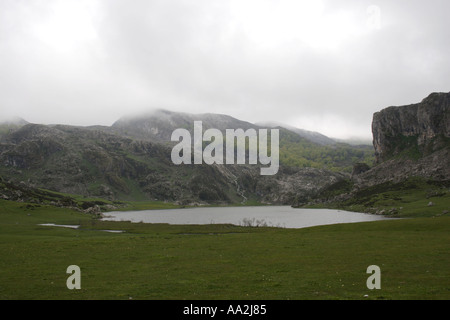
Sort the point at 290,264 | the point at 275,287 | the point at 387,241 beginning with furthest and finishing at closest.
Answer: the point at 387,241 → the point at 290,264 → the point at 275,287

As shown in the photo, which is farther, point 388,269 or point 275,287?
point 388,269

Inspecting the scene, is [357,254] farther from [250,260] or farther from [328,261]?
[250,260]

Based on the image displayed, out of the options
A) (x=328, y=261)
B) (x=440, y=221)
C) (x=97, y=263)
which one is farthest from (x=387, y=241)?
(x=97, y=263)

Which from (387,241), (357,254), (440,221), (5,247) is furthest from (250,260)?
(440,221)

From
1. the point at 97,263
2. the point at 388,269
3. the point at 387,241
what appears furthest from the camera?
the point at 387,241

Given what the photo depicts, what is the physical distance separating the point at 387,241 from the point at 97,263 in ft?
150

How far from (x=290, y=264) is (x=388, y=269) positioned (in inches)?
413

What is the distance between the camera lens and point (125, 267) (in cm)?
3831

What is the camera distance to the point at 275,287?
2741cm

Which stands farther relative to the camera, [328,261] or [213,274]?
[328,261]

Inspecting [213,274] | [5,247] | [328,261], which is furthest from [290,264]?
[5,247]
